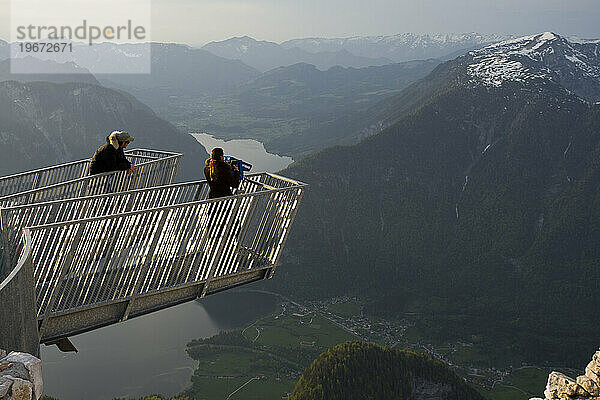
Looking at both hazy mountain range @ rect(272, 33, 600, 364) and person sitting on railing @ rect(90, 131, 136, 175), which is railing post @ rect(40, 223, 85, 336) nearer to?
person sitting on railing @ rect(90, 131, 136, 175)

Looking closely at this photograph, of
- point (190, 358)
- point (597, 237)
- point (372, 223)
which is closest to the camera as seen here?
point (190, 358)

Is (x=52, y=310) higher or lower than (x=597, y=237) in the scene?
higher

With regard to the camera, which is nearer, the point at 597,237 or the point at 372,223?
the point at 597,237

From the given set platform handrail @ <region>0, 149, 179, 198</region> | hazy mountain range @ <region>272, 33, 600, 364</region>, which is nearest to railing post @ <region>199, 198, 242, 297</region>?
platform handrail @ <region>0, 149, 179, 198</region>

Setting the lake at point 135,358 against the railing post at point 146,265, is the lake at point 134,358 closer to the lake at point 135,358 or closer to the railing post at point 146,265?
the lake at point 135,358

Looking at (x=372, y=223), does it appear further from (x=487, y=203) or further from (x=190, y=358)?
(x=190, y=358)

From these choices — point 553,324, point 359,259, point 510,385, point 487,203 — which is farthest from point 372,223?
point 510,385

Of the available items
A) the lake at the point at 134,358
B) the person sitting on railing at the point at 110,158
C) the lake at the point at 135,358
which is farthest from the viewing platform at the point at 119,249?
the lake at the point at 134,358
